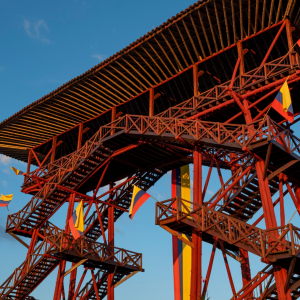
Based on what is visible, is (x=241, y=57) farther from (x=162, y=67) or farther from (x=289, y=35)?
(x=162, y=67)

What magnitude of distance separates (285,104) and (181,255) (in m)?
14.6

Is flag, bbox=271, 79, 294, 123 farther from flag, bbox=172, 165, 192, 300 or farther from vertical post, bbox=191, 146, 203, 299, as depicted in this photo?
flag, bbox=172, 165, 192, 300

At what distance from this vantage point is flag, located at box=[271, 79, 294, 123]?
16.2 metres

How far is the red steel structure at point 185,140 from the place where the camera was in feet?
57.1

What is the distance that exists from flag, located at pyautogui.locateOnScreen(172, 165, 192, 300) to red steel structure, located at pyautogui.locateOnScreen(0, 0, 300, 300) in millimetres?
2301

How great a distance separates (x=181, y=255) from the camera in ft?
91.2

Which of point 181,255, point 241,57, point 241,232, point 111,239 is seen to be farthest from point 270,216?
point 111,239

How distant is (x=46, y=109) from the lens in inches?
1090

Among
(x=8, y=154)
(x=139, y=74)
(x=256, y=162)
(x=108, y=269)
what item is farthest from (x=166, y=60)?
(x=8, y=154)

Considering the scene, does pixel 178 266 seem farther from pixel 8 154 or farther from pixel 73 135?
pixel 8 154

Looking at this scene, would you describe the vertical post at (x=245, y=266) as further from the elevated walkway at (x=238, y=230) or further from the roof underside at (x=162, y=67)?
the roof underside at (x=162, y=67)

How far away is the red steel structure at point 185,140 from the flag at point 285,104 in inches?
24.4

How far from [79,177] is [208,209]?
1061 cm

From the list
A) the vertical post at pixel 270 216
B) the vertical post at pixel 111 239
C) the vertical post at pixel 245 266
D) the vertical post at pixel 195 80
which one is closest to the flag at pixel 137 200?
the vertical post at pixel 270 216
